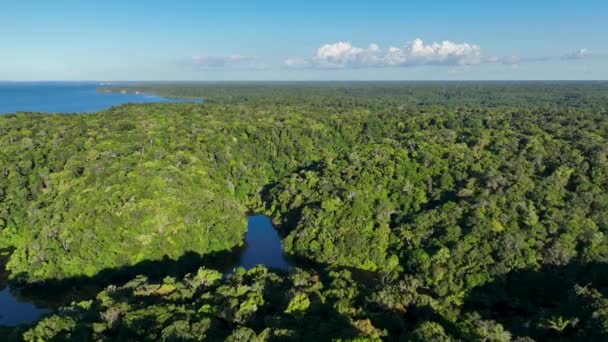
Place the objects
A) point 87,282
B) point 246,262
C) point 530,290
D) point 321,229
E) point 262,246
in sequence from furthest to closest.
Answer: point 262,246 → point 321,229 → point 246,262 → point 87,282 → point 530,290

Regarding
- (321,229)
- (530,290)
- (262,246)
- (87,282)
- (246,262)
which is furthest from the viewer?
(262,246)

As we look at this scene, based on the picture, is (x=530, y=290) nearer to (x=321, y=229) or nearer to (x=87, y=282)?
(x=321, y=229)

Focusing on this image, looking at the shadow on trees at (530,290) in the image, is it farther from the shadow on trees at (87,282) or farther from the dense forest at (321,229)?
the shadow on trees at (87,282)

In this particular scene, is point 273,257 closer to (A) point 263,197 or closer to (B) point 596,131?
(A) point 263,197

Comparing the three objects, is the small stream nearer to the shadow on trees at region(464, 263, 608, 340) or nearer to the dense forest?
the dense forest

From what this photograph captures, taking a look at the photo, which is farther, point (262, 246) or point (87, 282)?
point (262, 246)

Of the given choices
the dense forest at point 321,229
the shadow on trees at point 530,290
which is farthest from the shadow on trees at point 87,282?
the shadow on trees at point 530,290

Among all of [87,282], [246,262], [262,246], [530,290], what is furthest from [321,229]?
[87,282]

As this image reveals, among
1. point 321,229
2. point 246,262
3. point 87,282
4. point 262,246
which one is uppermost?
point 321,229
